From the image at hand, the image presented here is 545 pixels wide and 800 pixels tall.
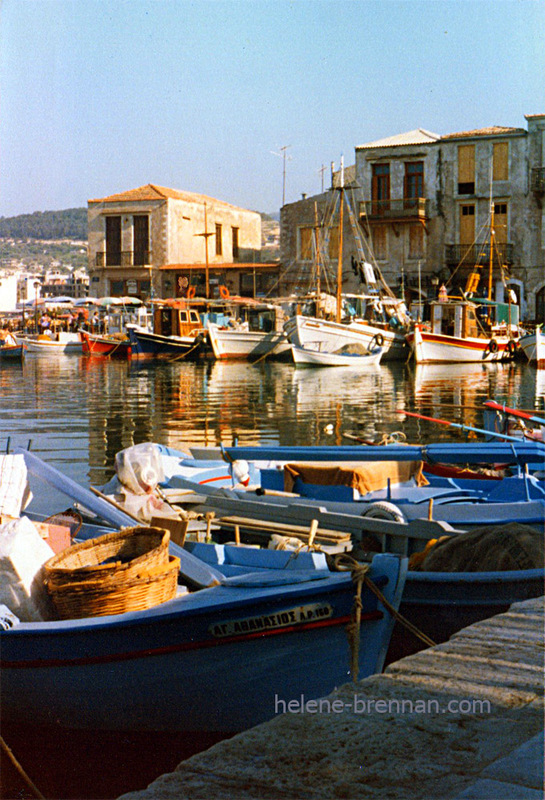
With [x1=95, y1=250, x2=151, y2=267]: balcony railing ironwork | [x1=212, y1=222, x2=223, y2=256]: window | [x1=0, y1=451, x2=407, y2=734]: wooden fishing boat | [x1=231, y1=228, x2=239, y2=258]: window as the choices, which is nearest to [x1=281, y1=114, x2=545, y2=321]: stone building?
[x1=212, y1=222, x2=223, y2=256]: window

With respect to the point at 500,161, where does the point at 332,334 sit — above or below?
below

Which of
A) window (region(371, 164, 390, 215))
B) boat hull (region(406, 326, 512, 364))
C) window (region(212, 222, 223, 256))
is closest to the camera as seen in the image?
boat hull (region(406, 326, 512, 364))

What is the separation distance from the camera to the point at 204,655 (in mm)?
4688

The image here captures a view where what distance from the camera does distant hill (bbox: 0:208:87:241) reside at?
167 meters

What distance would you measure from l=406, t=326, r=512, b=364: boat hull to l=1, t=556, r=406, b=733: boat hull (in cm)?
3058

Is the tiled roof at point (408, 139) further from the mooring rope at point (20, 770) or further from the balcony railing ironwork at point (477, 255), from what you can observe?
the mooring rope at point (20, 770)

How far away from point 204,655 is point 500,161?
3924cm

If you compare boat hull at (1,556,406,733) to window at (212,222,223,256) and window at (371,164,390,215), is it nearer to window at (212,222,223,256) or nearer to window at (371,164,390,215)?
window at (371,164,390,215)

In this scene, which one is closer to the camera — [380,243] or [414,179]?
[414,179]

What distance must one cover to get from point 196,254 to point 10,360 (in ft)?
45.3

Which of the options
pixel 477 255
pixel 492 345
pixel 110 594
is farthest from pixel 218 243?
pixel 110 594

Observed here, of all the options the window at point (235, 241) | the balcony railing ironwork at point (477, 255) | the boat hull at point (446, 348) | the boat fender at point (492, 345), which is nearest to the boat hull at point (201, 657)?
the boat hull at point (446, 348)

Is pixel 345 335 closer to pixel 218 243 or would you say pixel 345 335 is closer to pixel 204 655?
pixel 218 243

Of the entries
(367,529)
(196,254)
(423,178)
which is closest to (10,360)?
(196,254)
